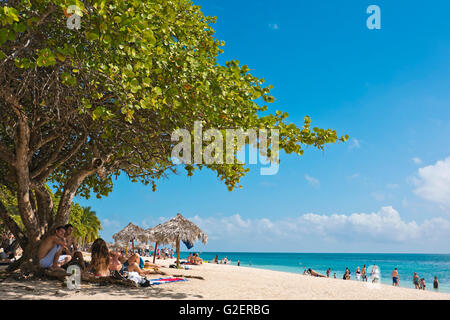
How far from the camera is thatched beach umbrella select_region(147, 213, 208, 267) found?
75.4 ft

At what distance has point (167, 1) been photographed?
7.70 m

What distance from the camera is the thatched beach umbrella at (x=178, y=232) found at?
22984 millimetres

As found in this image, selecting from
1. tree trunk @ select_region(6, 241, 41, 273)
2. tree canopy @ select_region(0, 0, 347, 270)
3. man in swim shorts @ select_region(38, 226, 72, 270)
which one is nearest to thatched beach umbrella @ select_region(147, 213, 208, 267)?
tree canopy @ select_region(0, 0, 347, 270)

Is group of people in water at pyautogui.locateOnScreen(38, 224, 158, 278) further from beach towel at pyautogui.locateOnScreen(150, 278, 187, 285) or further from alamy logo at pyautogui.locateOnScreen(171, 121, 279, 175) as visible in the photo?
alamy logo at pyautogui.locateOnScreen(171, 121, 279, 175)

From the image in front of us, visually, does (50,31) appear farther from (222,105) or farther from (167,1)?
(222,105)

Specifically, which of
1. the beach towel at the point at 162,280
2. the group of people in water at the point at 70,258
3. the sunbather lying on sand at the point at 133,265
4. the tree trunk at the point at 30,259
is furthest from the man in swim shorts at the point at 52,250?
the beach towel at the point at 162,280

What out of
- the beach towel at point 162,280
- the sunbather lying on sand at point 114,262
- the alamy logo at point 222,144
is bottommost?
the beach towel at point 162,280

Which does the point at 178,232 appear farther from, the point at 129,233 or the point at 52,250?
the point at 52,250

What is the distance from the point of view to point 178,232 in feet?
75.3

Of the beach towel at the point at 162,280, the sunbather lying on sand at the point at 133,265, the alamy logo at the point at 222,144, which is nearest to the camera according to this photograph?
the alamy logo at the point at 222,144
